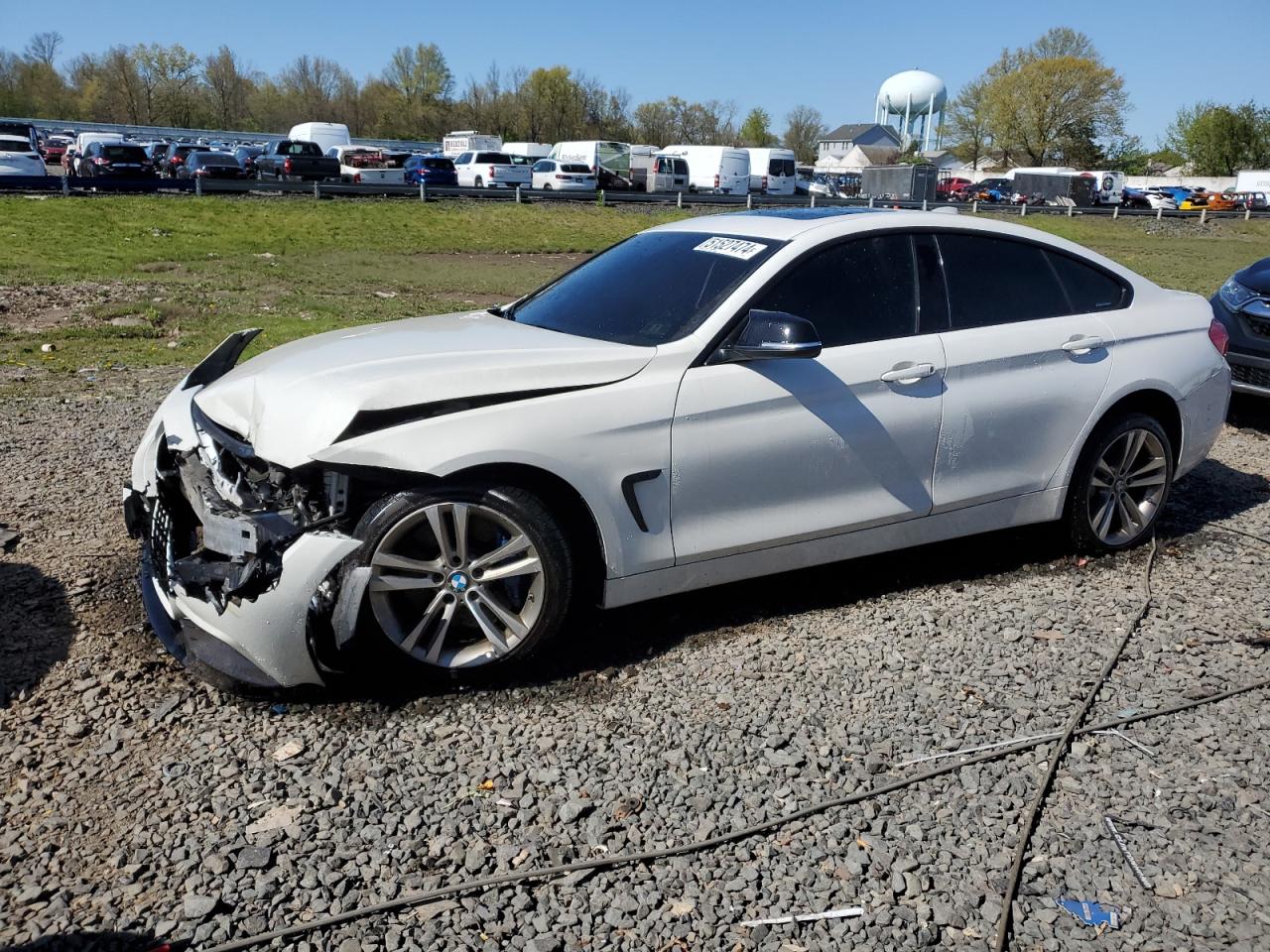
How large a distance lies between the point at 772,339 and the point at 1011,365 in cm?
139

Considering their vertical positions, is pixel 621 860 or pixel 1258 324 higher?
pixel 1258 324

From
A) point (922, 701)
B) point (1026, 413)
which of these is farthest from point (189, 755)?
point (1026, 413)

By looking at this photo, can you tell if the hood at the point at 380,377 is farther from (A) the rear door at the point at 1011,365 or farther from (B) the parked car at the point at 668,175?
(B) the parked car at the point at 668,175

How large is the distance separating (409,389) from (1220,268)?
28.1 m

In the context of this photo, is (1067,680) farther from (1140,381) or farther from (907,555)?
(1140,381)


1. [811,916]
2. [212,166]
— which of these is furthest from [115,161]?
[811,916]

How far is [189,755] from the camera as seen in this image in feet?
11.1

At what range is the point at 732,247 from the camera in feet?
15.0

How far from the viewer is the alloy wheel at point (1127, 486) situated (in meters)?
5.18

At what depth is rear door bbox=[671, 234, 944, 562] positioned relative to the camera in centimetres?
404

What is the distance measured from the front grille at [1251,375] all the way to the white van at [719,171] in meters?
39.4

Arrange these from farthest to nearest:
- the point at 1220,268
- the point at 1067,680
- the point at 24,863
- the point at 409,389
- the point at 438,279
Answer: the point at 1220,268 → the point at 438,279 → the point at 1067,680 → the point at 409,389 → the point at 24,863

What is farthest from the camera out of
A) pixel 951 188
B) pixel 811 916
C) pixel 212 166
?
pixel 951 188

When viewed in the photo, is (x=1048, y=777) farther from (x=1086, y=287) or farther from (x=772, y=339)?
(x=1086, y=287)
